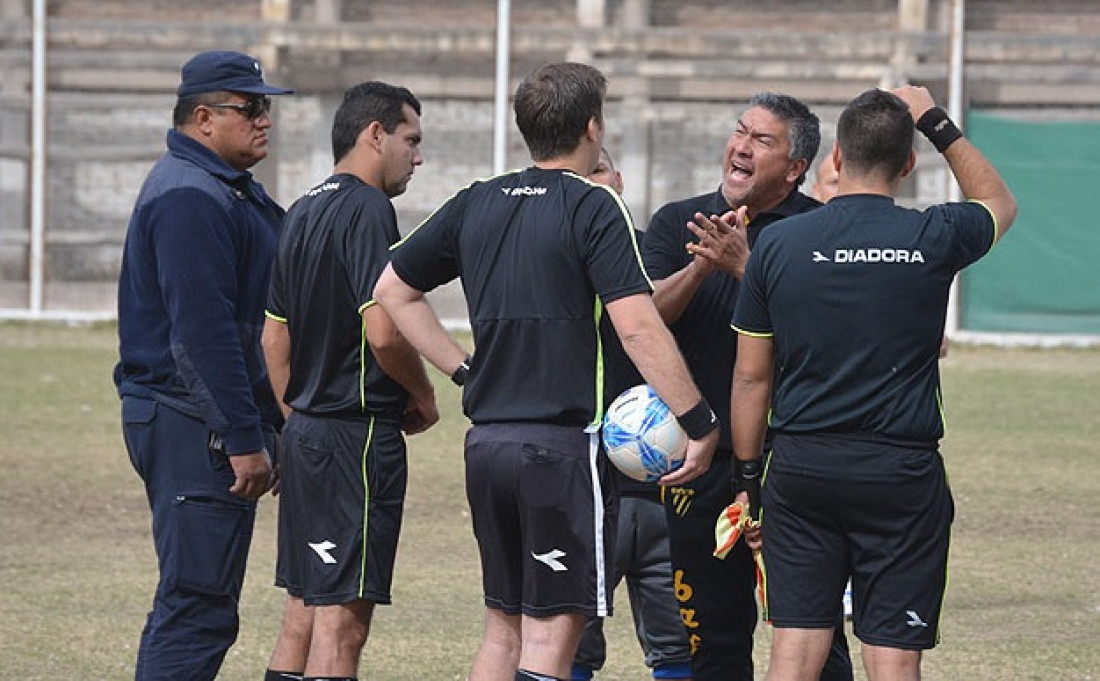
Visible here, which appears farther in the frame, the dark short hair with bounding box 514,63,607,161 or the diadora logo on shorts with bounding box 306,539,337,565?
the diadora logo on shorts with bounding box 306,539,337,565

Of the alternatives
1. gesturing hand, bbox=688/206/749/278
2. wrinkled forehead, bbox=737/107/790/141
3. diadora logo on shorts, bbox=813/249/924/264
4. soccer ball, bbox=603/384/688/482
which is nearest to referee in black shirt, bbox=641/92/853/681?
wrinkled forehead, bbox=737/107/790/141

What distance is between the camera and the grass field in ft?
27.5

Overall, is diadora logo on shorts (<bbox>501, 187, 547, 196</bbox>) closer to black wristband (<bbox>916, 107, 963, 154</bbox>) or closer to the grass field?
black wristband (<bbox>916, 107, 963, 154</bbox>)

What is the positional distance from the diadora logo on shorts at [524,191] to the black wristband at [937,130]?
4.00 ft

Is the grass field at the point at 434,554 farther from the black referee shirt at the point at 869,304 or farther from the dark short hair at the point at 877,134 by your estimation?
the dark short hair at the point at 877,134

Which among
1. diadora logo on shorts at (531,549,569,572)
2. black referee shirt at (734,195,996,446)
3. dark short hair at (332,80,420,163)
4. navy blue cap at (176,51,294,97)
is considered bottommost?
diadora logo on shorts at (531,549,569,572)

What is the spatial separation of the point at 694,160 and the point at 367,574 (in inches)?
683

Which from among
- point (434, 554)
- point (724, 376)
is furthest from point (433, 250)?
point (434, 554)

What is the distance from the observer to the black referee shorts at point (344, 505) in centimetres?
660

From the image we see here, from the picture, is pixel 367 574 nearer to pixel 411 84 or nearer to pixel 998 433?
pixel 998 433

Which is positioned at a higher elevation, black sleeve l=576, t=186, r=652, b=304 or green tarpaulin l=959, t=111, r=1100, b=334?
black sleeve l=576, t=186, r=652, b=304

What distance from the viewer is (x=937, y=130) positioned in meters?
6.11

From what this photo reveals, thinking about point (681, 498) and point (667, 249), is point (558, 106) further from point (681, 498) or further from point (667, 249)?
point (681, 498)

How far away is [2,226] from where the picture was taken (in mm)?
24375
